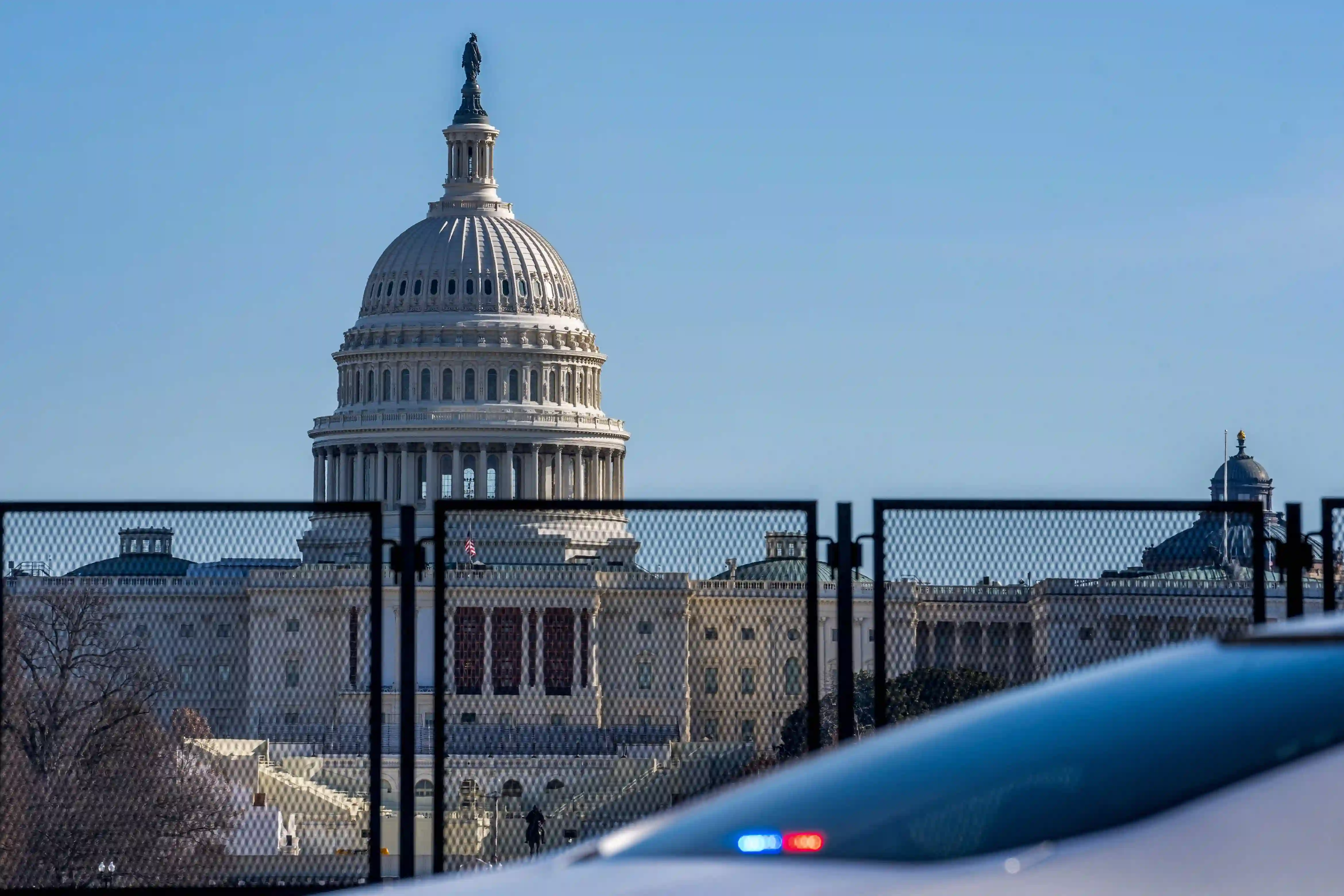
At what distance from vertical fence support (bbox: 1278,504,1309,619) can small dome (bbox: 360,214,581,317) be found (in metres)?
152

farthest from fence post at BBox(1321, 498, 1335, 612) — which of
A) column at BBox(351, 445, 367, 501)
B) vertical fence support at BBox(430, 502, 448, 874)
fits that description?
column at BBox(351, 445, 367, 501)

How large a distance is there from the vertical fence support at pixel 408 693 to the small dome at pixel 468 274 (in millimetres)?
151684

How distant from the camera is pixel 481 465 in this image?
159 metres

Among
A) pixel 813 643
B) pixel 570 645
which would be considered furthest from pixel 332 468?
pixel 813 643

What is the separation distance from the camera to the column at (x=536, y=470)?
15700 cm

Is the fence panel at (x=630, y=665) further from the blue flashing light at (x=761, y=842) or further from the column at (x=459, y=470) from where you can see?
the column at (x=459, y=470)

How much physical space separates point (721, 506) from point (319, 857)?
2794mm

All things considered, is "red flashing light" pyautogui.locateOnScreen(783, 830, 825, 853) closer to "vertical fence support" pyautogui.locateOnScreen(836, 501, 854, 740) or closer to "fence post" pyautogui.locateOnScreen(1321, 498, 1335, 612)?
"vertical fence support" pyautogui.locateOnScreen(836, 501, 854, 740)

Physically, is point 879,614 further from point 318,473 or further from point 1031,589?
point 318,473

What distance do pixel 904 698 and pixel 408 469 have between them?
146m

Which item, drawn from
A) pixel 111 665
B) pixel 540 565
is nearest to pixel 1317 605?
pixel 540 565

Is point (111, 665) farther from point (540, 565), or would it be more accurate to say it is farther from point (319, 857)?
point (540, 565)

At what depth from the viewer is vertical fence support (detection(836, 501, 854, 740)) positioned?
446 inches

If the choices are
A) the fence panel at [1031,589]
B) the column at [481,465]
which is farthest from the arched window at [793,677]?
the column at [481,465]
